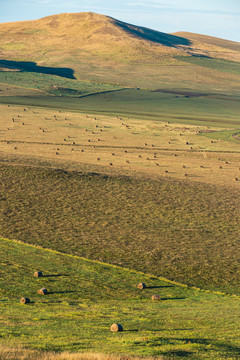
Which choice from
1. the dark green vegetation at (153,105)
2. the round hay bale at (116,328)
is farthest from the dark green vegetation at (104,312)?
the dark green vegetation at (153,105)

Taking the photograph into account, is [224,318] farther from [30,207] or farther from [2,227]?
[30,207]

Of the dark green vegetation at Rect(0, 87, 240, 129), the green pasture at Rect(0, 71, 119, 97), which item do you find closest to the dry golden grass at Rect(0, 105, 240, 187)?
the dark green vegetation at Rect(0, 87, 240, 129)

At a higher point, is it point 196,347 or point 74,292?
point 196,347

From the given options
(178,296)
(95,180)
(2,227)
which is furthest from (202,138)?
(178,296)

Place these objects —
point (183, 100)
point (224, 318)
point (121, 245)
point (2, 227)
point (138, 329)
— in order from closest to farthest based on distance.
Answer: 1. point (138, 329)
2. point (224, 318)
3. point (121, 245)
4. point (2, 227)
5. point (183, 100)

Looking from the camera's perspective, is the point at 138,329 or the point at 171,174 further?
the point at 171,174

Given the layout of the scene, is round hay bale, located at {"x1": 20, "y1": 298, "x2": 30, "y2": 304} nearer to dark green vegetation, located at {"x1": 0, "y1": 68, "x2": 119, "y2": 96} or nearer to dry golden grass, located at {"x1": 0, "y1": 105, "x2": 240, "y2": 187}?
dry golden grass, located at {"x1": 0, "y1": 105, "x2": 240, "y2": 187}

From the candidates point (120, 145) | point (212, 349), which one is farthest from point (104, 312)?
point (120, 145)
